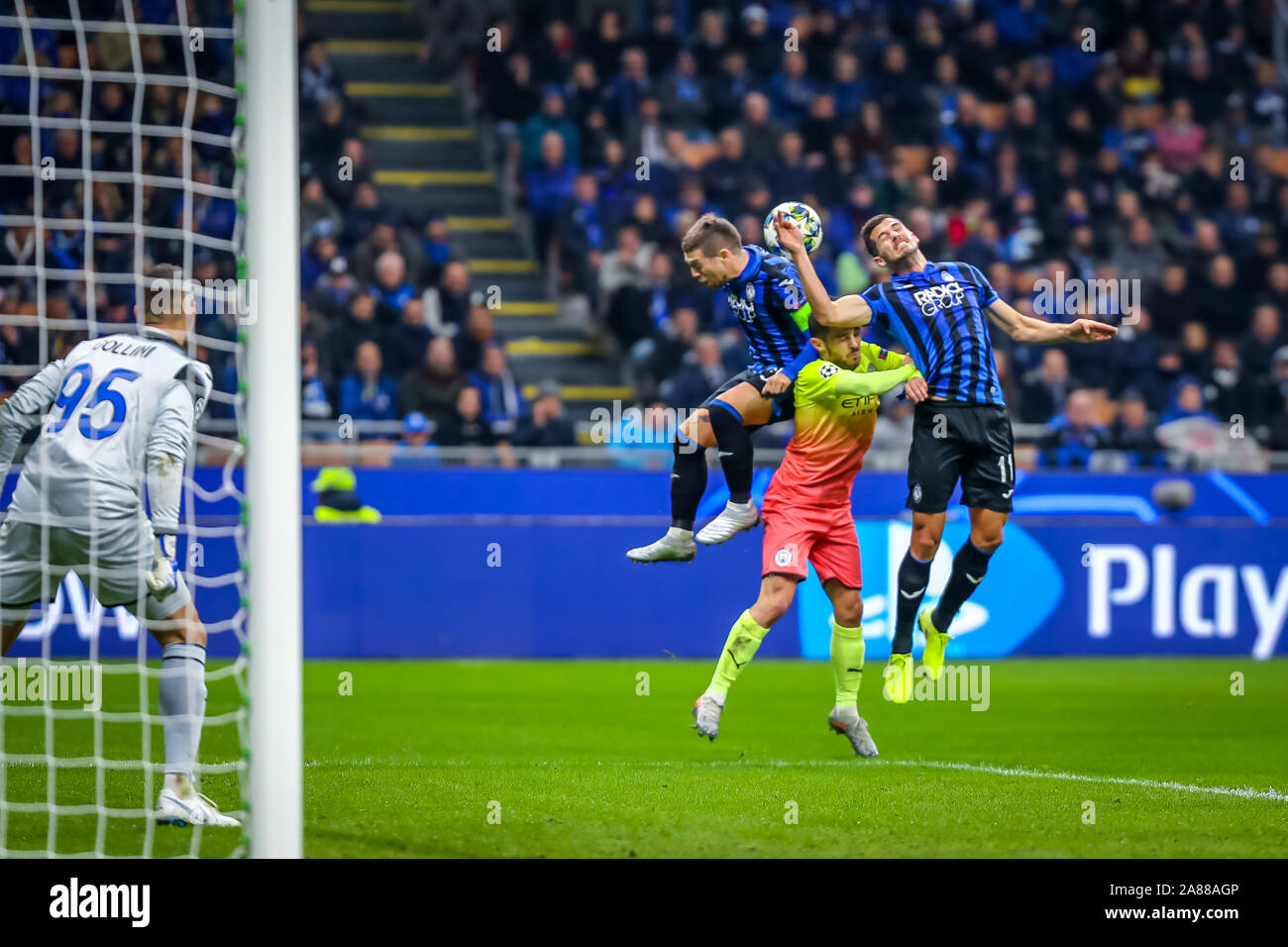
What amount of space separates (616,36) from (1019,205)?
4418 mm

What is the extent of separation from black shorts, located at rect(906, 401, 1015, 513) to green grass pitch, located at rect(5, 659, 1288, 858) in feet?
4.18

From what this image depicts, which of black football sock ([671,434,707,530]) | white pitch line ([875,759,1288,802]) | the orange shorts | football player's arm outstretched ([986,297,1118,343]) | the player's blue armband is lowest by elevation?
white pitch line ([875,759,1288,802])

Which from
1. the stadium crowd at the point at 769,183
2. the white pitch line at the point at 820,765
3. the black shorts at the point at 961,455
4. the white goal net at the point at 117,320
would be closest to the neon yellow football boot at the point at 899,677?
the white pitch line at the point at 820,765

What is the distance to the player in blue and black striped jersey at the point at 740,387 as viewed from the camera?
7.30 metres

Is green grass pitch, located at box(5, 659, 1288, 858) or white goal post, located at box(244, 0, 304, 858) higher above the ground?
white goal post, located at box(244, 0, 304, 858)

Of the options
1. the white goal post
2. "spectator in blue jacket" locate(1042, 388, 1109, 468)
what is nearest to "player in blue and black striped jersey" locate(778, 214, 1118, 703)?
the white goal post

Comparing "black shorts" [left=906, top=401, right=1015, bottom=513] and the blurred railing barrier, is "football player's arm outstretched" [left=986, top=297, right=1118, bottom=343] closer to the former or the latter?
"black shorts" [left=906, top=401, right=1015, bottom=513]

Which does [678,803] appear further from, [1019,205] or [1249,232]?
[1249,232]

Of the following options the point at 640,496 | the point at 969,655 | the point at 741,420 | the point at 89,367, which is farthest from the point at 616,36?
the point at 89,367

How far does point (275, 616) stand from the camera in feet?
16.2

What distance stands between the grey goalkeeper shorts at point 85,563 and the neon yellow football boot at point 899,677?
343 cm

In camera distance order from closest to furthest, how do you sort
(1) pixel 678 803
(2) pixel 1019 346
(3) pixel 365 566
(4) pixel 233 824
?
(4) pixel 233 824, (1) pixel 678 803, (3) pixel 365 566, (2) pixel 1019 346

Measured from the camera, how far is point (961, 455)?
25.0 feet

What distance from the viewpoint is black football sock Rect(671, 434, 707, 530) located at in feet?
24.6
